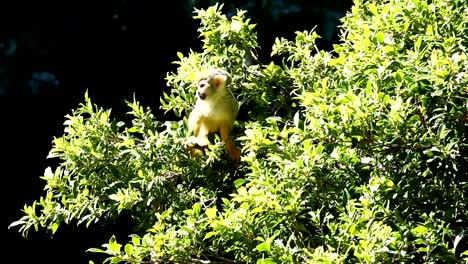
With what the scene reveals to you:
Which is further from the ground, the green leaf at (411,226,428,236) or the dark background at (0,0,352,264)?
the dark background at (0,0,352,264)

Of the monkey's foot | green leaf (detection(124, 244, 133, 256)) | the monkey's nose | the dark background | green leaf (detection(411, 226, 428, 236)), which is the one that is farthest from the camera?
the dark background

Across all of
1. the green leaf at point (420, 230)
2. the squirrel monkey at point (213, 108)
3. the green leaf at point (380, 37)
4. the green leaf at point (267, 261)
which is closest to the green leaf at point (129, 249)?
the green leaf at point (267, 261)

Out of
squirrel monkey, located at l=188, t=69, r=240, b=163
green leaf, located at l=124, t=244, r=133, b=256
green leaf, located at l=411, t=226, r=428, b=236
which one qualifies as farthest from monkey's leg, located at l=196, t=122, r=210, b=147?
green leaf, located at l=411, t=226, r=428, b=236

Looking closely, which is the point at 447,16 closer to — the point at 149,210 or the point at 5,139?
the point at 149,210

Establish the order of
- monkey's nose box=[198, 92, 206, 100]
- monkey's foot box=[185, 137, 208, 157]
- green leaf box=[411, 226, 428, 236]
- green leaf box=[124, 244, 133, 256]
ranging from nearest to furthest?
green leaf box=[411, 226, 428, 236] → green leaf box=[124, 244, 133, 256] → monkey's foot box=[185, 137, 208, 157] → monkey's nose box=[198, 92, 206, 100]

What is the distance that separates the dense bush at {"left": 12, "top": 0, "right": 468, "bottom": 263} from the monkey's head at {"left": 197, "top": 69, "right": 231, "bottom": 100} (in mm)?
76

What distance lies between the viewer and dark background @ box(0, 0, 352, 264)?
3850mm

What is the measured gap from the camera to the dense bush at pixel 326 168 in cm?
175

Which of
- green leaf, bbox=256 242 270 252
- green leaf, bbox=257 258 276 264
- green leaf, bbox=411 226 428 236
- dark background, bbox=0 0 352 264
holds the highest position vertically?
dark background, bbox=0 0 352 264

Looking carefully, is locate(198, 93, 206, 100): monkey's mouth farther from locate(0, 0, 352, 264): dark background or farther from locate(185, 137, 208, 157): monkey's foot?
locate(0, 0, 352, 264): dark background

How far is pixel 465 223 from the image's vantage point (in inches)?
75.8

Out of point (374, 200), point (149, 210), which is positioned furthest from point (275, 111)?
point (374, 200)

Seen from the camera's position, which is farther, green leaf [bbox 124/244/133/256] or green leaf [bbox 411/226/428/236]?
green leaf [bbox 124/244/133/256]

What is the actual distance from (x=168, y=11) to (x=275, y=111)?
1.86 m
